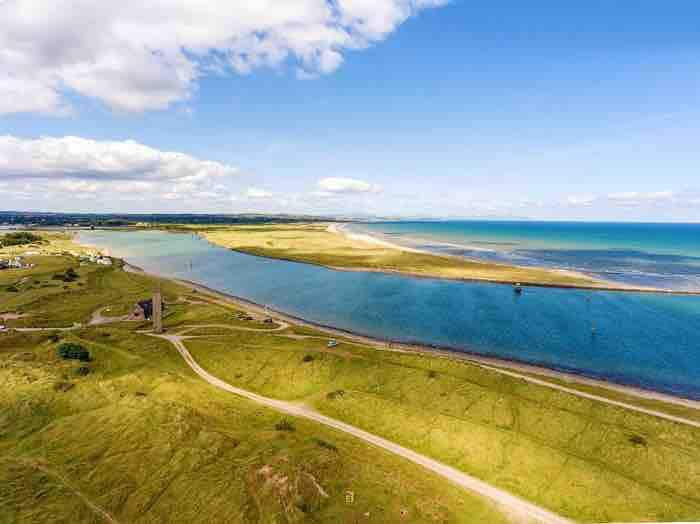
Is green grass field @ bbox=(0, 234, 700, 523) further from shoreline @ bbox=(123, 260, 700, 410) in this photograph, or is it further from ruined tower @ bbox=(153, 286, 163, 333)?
ruined tower @ bbox=(153, 286, 163, 333)

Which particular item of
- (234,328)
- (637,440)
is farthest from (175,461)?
(637,440)

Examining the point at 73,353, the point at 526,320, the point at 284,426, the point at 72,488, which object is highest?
the point at 526,320

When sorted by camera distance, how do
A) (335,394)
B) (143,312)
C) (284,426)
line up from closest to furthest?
(284,426) → (335,394) → (143,312)

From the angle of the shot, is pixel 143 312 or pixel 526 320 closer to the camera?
pixel 526 320

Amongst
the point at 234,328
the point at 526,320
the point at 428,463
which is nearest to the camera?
the point at 428,463

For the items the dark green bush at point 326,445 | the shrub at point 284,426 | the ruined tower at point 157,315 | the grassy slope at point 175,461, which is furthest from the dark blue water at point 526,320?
the grassy slope at point 175,461

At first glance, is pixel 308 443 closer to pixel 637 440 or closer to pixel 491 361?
pixel 637 440
